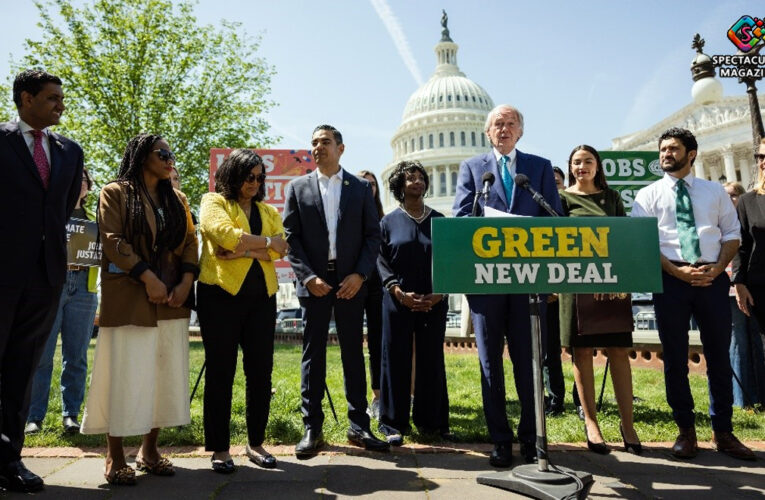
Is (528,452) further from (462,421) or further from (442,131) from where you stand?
(442,131)

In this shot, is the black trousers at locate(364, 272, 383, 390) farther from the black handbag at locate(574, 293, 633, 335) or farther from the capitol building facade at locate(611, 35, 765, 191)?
the capitol building facade at locate(611, 35, 765, 191)

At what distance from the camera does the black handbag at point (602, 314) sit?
3.88 m

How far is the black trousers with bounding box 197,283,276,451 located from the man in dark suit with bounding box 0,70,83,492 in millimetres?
895

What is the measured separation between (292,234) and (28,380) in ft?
6.12

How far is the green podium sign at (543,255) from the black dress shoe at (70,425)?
11.0 feet

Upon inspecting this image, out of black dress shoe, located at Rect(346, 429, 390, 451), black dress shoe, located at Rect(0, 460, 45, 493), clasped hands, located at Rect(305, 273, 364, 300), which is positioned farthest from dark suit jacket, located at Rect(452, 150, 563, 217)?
black dress shoe, located at Rect(0, 460, 45, 493)

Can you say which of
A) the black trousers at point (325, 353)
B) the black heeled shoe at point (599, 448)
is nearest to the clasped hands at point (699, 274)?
the black heeled shoe at point (599, 448)

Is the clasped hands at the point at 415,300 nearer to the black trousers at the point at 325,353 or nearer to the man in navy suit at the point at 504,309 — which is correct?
the black trousers at the point at 325,353

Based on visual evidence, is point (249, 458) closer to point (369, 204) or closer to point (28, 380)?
point (28, 380)

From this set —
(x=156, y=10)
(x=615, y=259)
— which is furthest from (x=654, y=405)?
(x=156, y=10)

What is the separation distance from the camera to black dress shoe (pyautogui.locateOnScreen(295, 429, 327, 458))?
11.4 feet

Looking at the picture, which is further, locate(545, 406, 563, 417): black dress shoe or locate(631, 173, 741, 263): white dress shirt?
locate(545, 406, 563, 417): black dress shoe

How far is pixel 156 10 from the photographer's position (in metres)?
21.5

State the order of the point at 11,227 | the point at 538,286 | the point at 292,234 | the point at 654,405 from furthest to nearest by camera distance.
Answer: the point at 654,405
the point at 292,234
the point at 11,227
the point at 538,286
